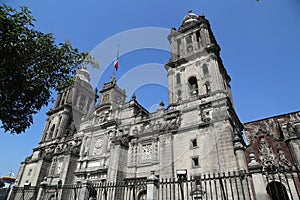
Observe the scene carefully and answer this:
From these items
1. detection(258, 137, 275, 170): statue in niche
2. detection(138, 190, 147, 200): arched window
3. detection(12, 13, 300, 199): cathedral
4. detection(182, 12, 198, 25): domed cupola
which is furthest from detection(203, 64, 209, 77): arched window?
detection(138, 190, 147, 200): arched window

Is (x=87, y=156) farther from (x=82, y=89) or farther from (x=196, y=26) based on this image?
(x=196, y=26)

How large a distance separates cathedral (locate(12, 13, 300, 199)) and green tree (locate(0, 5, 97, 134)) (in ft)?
38.2

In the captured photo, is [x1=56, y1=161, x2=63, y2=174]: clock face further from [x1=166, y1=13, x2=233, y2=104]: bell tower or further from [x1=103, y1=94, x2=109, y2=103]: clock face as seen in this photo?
[x1=166, y1=13, x2=233, y2=104]: bell tower

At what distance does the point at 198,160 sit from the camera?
16.9 metres

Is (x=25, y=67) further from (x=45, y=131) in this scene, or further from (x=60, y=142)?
(x=45, y=131)

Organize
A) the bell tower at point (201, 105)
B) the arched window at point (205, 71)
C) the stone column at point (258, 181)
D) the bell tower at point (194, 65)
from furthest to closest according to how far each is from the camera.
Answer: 1. the arched window at point (205, 71)
2. the bell tower at point (194, 65)
3. the bell tower at point (201, 105)
4. the stone column at point (258, 181)

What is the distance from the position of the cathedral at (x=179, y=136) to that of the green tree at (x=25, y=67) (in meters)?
11.6

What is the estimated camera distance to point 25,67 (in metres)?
9.76

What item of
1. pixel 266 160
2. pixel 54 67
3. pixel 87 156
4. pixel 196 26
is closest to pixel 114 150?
pixel 87 156

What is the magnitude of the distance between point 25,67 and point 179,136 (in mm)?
14652

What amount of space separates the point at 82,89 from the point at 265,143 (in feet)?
111

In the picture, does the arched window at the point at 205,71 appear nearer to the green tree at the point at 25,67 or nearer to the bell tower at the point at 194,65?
the bell tower at the point at 194,65

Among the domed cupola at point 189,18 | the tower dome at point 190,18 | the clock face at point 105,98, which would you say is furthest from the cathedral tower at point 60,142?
the tower dome at point 190,18

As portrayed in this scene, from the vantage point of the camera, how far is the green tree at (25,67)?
8.60m
